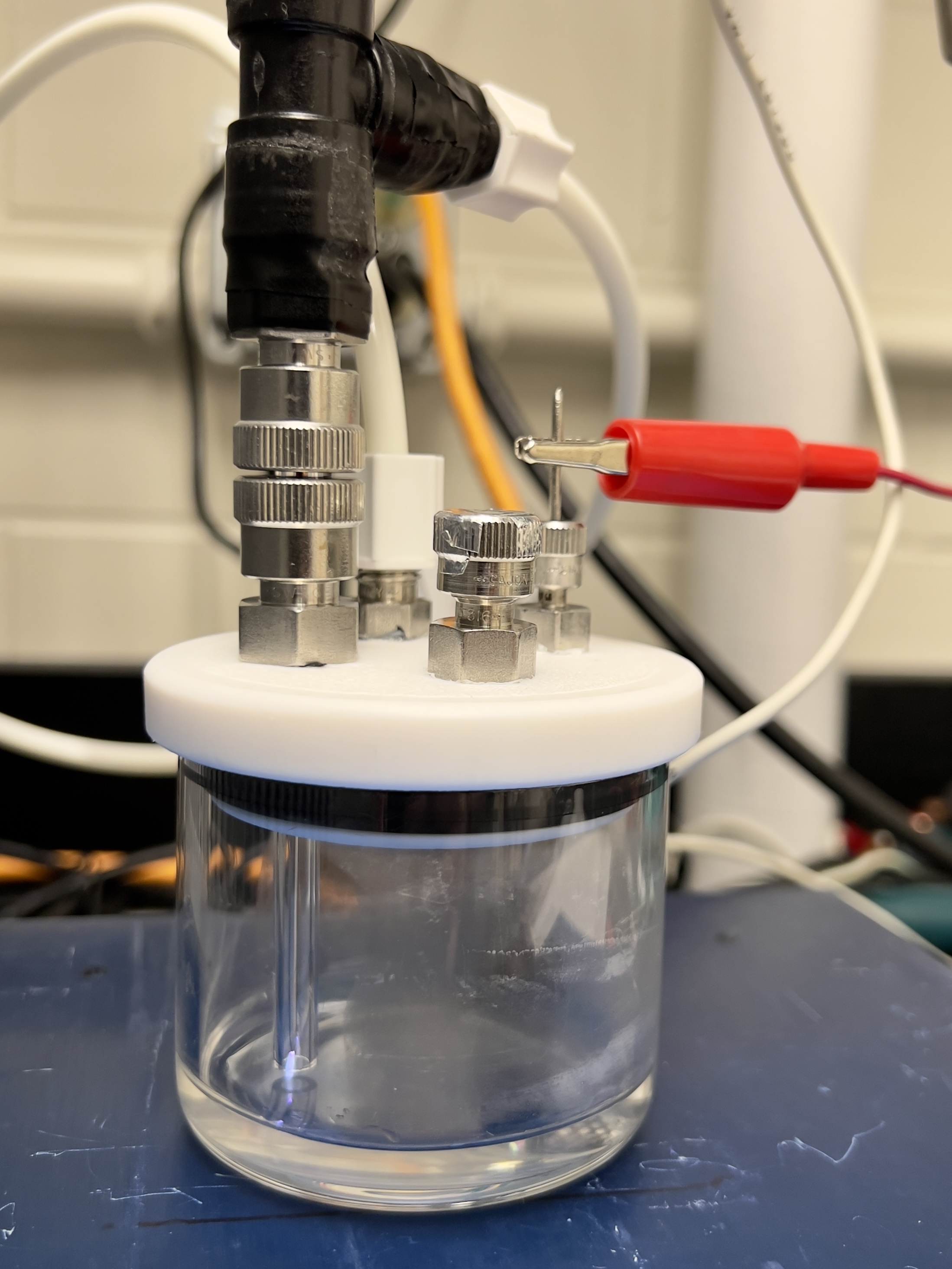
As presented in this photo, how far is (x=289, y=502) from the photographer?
0.30 m

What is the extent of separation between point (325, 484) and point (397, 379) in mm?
104

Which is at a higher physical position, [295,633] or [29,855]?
[295,633]

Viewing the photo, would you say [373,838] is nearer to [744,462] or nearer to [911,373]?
[744,462]

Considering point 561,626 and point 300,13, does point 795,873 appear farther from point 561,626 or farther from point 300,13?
point 300,13

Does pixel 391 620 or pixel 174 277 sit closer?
pixel 391 620

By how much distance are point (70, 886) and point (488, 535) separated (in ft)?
1.22

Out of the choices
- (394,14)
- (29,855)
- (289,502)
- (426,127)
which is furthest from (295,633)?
(394,14)

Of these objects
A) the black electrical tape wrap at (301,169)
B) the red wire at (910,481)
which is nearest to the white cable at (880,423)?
the red wire at (910,481)

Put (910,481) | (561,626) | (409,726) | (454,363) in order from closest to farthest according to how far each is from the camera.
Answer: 1. (409,726)
2. (561,626)
3. (910,481)
4. (454,363)

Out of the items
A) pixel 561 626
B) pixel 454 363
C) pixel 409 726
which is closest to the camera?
pixel 409 726

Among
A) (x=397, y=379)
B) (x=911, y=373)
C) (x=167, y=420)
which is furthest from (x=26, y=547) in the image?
(x=911, y=373)

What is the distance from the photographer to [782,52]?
2.06 ft

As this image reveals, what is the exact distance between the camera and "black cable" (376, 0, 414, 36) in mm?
651

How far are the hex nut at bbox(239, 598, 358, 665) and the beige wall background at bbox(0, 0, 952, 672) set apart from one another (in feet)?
1.43
